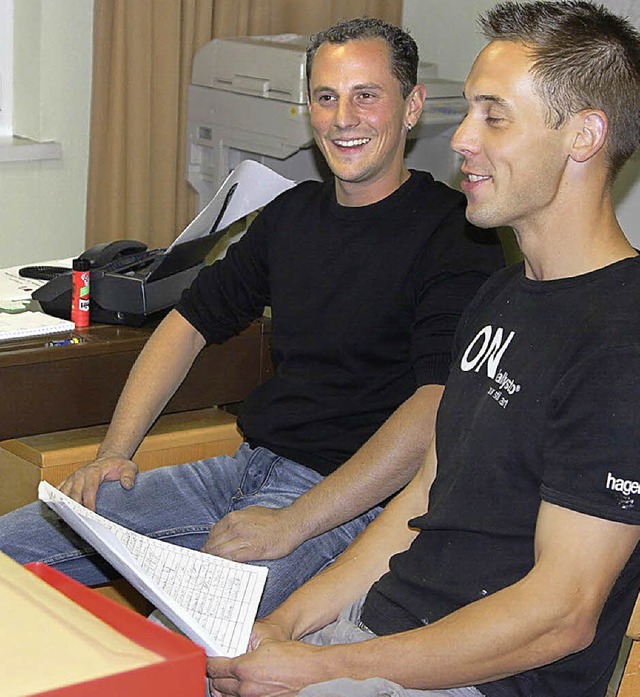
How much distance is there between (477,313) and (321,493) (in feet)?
1.41

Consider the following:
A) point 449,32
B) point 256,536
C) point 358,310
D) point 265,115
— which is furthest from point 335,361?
point 449,32

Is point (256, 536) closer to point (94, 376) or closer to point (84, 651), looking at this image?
point (94, 376)

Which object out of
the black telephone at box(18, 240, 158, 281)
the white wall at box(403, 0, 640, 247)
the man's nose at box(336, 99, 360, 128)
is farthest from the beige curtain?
the man's nose at box(336, 99, 360, 128)

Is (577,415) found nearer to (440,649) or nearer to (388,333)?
(440,649)

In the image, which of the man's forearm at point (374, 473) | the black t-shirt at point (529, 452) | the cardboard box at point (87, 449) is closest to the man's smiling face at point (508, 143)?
the black t-shirt at point (529, 452)

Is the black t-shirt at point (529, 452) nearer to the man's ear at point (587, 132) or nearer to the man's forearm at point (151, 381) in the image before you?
the man's ear at point (587, 132)

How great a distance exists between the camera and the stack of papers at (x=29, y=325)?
2.03 m

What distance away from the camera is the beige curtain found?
9.96 feet

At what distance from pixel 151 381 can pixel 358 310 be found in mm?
409

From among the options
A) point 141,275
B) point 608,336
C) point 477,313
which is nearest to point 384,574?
point 477,313

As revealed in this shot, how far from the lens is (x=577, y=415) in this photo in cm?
119

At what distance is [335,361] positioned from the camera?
6.30ft

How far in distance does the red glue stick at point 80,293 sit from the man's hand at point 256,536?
0.57 meters

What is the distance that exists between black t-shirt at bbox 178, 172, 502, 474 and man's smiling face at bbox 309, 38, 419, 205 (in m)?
0.05
